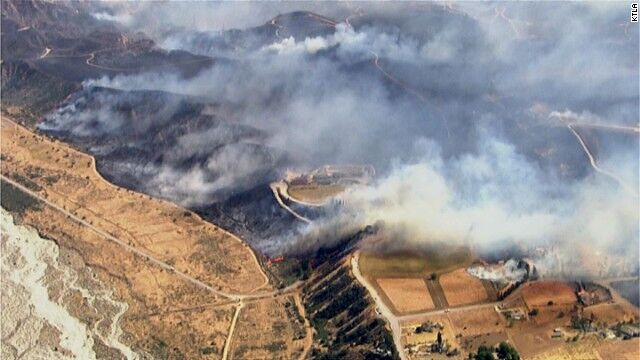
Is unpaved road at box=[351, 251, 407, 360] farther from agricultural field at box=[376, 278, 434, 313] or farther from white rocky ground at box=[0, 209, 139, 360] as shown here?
white rocky ground at box=[0, 209, 139, 360]

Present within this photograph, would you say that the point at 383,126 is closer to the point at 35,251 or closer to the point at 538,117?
Answer: the point at 538,117

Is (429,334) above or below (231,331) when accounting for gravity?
above

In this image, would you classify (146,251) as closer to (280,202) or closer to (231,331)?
(280,202)

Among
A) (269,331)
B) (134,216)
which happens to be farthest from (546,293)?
(134,216)

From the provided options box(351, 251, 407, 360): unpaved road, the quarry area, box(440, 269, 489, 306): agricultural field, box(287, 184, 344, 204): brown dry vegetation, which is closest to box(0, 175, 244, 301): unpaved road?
the quarry area

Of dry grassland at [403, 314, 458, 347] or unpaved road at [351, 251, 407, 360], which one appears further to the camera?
dry grassland at [403, 314, 458, 347]

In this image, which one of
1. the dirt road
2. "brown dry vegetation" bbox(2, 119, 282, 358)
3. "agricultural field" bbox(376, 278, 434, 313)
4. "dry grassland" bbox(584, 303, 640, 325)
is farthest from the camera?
"brown dry vegetation" bbox(2, 119, 282, 358)

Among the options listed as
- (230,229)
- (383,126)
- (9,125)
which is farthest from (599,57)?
(9,125)

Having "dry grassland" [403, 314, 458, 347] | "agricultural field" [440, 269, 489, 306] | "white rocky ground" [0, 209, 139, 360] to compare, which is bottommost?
"white rocky ground" [0, 209, 139, 360]
